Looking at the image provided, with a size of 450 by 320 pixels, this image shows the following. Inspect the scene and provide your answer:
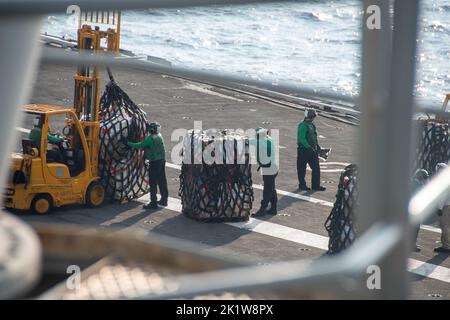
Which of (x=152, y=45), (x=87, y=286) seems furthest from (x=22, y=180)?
(x=152, y=45)

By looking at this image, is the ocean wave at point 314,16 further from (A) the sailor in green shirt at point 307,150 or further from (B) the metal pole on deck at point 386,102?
(B) the metal pole on deck at point 386,102

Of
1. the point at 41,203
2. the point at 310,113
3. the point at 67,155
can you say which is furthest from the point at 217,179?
Result: the point at 41,203

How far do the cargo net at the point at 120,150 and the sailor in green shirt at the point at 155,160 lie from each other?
288 millimetres

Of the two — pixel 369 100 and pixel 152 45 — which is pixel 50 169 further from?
pixel 152 45

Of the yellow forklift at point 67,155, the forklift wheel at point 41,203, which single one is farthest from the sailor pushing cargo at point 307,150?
the forklift wheel at point 41,203

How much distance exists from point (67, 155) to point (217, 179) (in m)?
2.51

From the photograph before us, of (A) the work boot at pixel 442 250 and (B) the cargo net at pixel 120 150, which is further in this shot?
(B) the cargo net at pixel 120 150

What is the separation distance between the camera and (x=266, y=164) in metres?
16.4

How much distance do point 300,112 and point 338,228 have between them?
13.1 meters

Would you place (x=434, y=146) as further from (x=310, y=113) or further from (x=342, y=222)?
(x=342, y=222)

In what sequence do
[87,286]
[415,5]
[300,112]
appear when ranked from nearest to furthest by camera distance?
[415,5] → [87,286] → [300,112]

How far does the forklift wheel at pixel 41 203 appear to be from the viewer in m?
15.4

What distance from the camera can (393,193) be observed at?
143cm

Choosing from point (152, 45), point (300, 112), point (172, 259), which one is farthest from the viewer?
point (152, 45)
